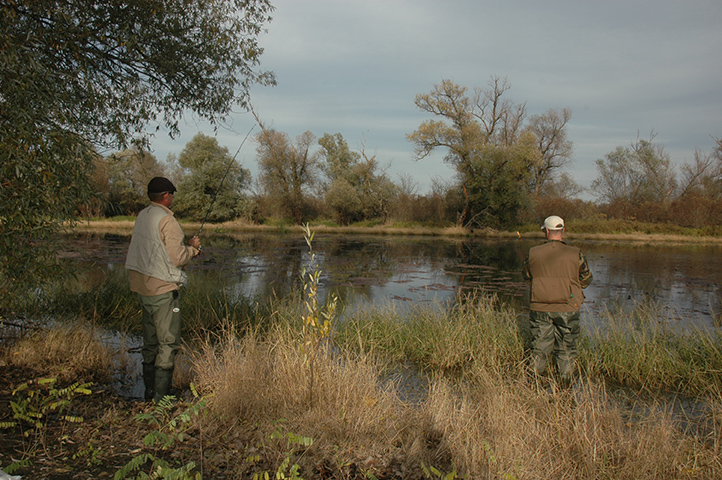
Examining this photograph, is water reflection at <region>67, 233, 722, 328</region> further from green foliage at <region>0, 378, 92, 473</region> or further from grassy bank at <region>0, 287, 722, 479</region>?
green foliage at <region>0, 378, 92, 473</region>

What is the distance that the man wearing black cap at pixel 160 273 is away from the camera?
4.11 meters

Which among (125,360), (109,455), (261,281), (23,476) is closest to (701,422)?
(109,455)

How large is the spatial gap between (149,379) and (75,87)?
3961 mm

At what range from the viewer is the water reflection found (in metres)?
11.4

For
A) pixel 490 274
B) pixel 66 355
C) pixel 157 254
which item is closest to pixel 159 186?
pixel 157 254

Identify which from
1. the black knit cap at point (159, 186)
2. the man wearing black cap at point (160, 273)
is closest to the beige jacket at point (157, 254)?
the man wearing black cap at point (160, 273)

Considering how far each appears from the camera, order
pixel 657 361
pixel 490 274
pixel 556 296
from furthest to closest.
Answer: pixel 490 274 < pixel 657 361 < pixel 556 296

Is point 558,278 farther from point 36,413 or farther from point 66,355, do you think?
point 66,355

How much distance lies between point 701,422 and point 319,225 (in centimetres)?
4363

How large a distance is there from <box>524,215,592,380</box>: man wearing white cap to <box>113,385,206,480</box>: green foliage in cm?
375

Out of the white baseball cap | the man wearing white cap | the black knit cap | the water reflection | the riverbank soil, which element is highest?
the black knit cap

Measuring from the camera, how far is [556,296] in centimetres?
541

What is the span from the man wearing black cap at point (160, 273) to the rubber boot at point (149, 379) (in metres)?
0.18

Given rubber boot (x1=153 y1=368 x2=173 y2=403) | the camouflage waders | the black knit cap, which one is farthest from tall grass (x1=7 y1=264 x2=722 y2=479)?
the black knit cap
